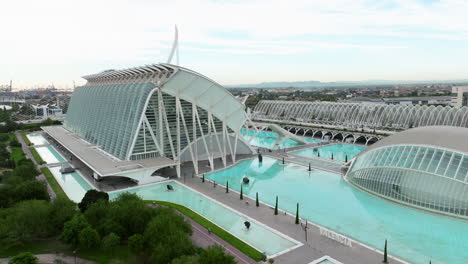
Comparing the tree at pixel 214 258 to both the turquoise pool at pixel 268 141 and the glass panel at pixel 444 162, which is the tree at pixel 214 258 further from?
the turquoise pool at pixel 268 141

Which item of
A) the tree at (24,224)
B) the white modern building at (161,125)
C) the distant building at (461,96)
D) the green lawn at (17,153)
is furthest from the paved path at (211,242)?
the distant building at (461,96)

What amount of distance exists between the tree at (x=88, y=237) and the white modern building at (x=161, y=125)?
56.0ft

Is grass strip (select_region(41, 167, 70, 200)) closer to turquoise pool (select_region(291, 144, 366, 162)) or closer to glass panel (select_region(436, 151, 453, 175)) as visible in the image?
glass panel (select_region(436, 151, 453, 175))

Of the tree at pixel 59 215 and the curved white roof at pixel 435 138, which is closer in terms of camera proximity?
the tree at pixel 59 215

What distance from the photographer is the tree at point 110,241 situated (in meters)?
23.1

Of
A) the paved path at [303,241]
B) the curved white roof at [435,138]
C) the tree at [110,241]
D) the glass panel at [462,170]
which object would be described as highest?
the curved white roof at [435,138]

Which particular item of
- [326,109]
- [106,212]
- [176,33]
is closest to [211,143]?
[176,33]

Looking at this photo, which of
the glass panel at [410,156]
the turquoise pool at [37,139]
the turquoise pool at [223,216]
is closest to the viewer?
the turquoise pool at [223,216]

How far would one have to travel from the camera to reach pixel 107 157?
49656mm

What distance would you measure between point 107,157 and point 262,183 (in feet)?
77.3

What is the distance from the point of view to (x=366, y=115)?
9588cm

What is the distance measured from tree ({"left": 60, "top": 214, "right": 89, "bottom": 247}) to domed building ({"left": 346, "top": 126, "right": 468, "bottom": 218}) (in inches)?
1201

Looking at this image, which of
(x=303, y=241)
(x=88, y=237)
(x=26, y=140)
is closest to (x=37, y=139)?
(x=26, y=140)

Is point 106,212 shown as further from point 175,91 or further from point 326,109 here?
point 326,109
